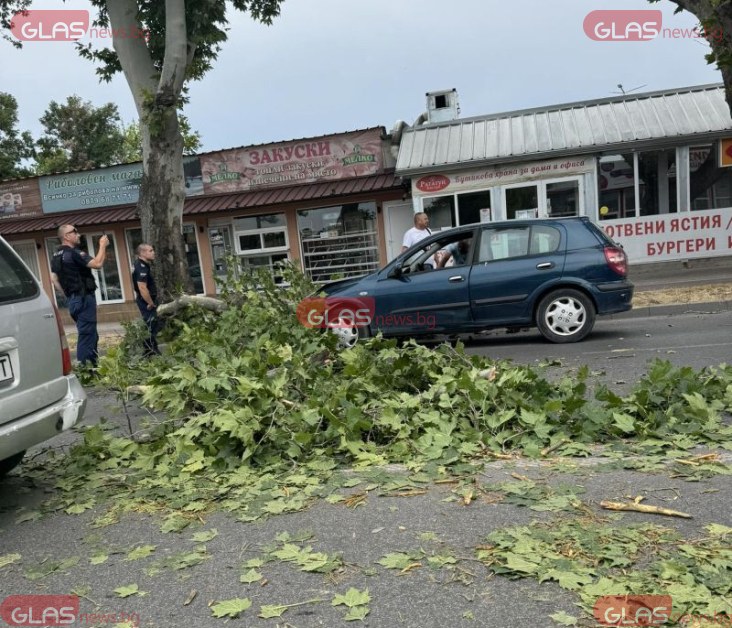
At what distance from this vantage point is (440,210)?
49.0ft

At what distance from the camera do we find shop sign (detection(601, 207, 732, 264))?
43.6 feet

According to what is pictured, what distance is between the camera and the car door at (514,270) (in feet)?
25.5

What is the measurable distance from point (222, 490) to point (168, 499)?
1.03ft

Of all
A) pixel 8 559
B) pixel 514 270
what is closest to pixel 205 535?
pixel 8 559

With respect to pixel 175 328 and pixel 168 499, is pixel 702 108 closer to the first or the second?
pixel 175 328

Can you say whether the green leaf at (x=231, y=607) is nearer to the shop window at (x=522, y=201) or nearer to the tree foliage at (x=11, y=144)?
the shop window at (x=522, y=201)

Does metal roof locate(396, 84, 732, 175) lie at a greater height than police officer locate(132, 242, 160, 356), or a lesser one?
greater

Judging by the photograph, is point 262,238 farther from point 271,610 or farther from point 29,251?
point 271,610

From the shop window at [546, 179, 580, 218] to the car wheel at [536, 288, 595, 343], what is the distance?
278 inches

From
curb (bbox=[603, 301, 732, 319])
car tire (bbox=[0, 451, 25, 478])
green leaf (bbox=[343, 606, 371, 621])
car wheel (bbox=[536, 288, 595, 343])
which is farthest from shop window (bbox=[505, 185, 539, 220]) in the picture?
green leaf (bbox=[343, 606, 371, 621])

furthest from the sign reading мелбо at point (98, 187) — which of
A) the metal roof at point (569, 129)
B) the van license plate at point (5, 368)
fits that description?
the van license plate at point (5, 368)

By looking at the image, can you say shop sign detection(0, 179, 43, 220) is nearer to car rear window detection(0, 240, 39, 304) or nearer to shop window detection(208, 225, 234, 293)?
shop window detection(208, 225, 234, 293)

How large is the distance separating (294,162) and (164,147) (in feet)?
25.3

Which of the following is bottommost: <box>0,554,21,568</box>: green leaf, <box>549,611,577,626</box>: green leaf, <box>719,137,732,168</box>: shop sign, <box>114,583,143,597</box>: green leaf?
<box>549,611,577,626</box>: green leaf
